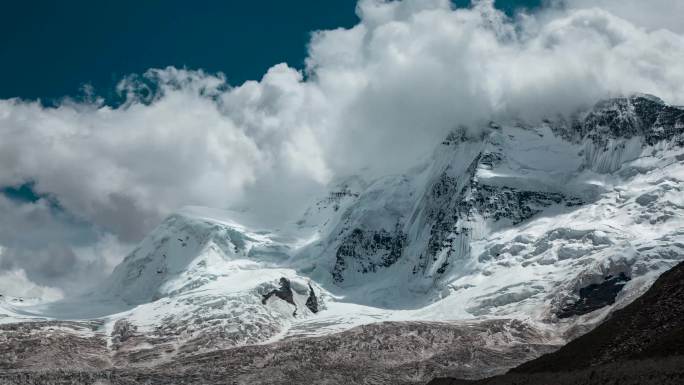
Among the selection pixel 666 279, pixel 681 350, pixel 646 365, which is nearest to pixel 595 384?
pixel 646 365

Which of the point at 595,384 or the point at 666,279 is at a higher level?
the point at 666,279

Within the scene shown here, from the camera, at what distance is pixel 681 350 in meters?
104

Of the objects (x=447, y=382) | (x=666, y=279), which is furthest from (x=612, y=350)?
(x=447, y=382)

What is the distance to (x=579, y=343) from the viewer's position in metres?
139

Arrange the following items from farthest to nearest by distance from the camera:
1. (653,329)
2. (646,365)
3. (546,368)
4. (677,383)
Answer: (546,368), (653,329), (646,365), (677,383)

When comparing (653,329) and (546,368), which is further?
(546,368)

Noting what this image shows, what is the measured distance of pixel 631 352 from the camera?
389ft

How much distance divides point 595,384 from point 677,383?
47.7ft

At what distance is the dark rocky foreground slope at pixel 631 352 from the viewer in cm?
9488

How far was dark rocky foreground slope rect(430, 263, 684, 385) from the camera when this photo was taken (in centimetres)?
9488

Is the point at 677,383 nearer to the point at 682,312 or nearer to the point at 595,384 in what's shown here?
the point at 595,384

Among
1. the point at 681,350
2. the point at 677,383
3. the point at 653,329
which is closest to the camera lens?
the point at 677,383

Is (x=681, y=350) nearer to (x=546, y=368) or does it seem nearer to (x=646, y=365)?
(x=646, y=365)

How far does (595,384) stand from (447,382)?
176 feet
